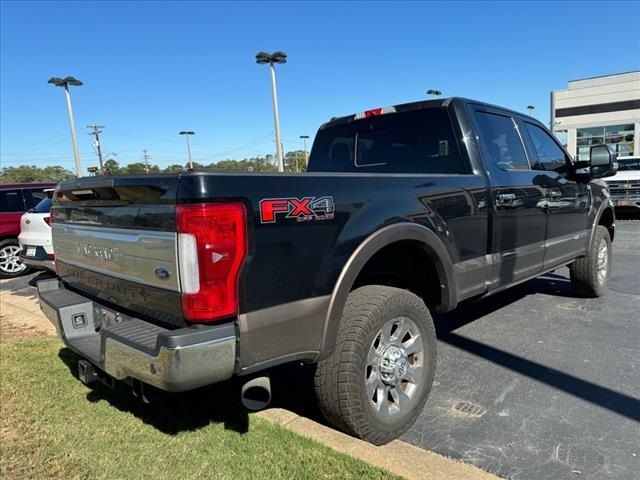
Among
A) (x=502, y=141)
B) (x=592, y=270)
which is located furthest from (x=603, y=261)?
(x=502, y=141)

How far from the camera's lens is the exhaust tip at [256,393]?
87.5 inches

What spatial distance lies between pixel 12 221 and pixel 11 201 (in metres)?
0.44

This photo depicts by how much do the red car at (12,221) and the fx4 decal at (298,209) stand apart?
8864 mm

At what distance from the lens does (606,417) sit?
299 cm

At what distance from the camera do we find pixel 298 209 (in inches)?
87.2

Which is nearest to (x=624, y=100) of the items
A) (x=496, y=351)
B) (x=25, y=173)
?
(x=496, y=351)

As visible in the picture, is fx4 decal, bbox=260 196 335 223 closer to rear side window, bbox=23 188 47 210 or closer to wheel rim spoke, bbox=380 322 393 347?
wheel rim spoke, bbox=380 322 393 347

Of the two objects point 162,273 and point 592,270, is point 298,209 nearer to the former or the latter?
point 162,273

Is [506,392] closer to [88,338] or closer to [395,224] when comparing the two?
[395,224]

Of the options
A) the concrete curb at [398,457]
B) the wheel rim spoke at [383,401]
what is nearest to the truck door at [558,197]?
the wheel rim spoke at [383,401]

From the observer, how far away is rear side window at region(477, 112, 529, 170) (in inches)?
152

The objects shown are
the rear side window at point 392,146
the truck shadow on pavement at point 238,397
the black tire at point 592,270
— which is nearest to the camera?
the truck shadow on pavement at point 238,397

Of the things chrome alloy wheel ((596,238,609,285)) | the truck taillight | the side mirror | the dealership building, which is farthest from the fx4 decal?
the dealership building

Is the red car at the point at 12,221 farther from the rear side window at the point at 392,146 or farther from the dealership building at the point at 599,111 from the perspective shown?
the dealership building at the point at 599,111
